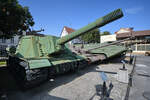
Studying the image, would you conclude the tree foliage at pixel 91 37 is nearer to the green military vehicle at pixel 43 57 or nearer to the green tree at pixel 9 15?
the green tree at pixel 9 15

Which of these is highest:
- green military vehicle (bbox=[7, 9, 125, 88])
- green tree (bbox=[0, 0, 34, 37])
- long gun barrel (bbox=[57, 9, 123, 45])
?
green tree (bbox=[0, 0, 34, 37])

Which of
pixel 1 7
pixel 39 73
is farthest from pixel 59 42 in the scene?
pixel 1 7

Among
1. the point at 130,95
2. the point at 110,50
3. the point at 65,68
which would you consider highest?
the point at 110,50

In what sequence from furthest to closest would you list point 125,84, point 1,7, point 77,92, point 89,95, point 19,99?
point 1,7
point 125,84
point 77,92
point 89,95
point 19,99

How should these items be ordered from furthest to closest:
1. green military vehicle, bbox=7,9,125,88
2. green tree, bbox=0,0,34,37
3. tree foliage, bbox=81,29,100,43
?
tree foliage, bbox=81,29,100,43
green tree, bbox=0,0,34,37
green military vehicle, bbox=7,9,125,88

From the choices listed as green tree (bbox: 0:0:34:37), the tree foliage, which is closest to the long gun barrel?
green tree (bbox: 0:0:34:37)

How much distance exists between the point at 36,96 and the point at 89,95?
1683mm

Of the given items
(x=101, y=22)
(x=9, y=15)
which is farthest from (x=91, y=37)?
(x=101, y=22)

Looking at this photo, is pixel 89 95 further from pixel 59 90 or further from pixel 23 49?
pixel 23 49

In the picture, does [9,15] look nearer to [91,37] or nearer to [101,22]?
[101,22]

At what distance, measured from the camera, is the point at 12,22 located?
370 inches

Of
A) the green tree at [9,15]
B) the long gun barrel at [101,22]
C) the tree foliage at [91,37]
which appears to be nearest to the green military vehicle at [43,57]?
the long gun barrel at [101,22]

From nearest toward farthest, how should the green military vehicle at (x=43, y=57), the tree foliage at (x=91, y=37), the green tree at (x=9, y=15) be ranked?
the green military vehicle at (x=43, y=57)
the green tree at (x=9, y=15)
the tree foliage at (x=91, y=37)

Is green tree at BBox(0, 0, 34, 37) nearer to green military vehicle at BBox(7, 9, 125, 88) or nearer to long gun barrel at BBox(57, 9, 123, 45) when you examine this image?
green military vehicle at BBox(7, 9, 125, 88)
